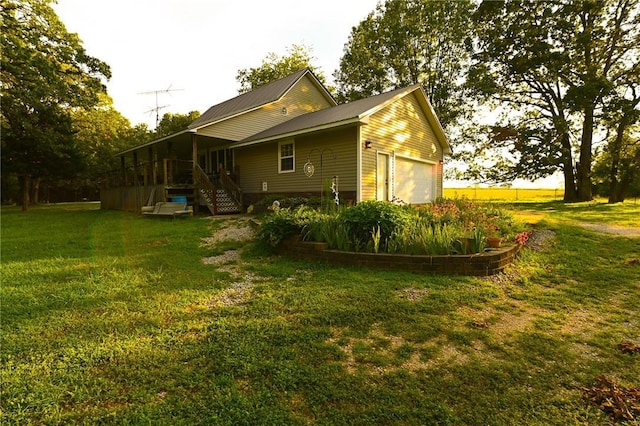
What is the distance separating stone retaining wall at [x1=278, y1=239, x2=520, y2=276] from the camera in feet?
15.3

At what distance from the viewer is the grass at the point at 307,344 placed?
6.30ft

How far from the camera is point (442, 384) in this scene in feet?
7.04

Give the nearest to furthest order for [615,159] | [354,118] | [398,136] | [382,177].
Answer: [354,118] < [382,177] < [398,136] < [615,159]

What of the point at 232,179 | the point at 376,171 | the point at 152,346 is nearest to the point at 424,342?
the point at 152,346

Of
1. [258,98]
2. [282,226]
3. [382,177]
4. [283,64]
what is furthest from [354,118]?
[283,64]

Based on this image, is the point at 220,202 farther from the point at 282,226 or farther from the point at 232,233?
the point at 282,226

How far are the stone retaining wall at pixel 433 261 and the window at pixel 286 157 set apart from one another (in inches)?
305

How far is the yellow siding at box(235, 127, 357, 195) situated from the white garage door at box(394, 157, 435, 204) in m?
2.53

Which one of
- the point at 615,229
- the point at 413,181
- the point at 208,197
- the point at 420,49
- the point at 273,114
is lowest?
the point at 615,229

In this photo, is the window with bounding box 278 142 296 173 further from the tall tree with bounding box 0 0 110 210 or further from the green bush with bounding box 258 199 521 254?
the tall tree with bounding box 0 0 110 210

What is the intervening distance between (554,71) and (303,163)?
1578 centimetres

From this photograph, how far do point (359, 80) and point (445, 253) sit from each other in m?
23.0

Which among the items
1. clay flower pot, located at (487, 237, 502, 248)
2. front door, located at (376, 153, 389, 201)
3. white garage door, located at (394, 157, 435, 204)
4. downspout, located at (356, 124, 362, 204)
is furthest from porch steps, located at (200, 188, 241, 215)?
clay flower pot, located at (487, 237, 502, 248)

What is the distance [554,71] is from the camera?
17.3 m
